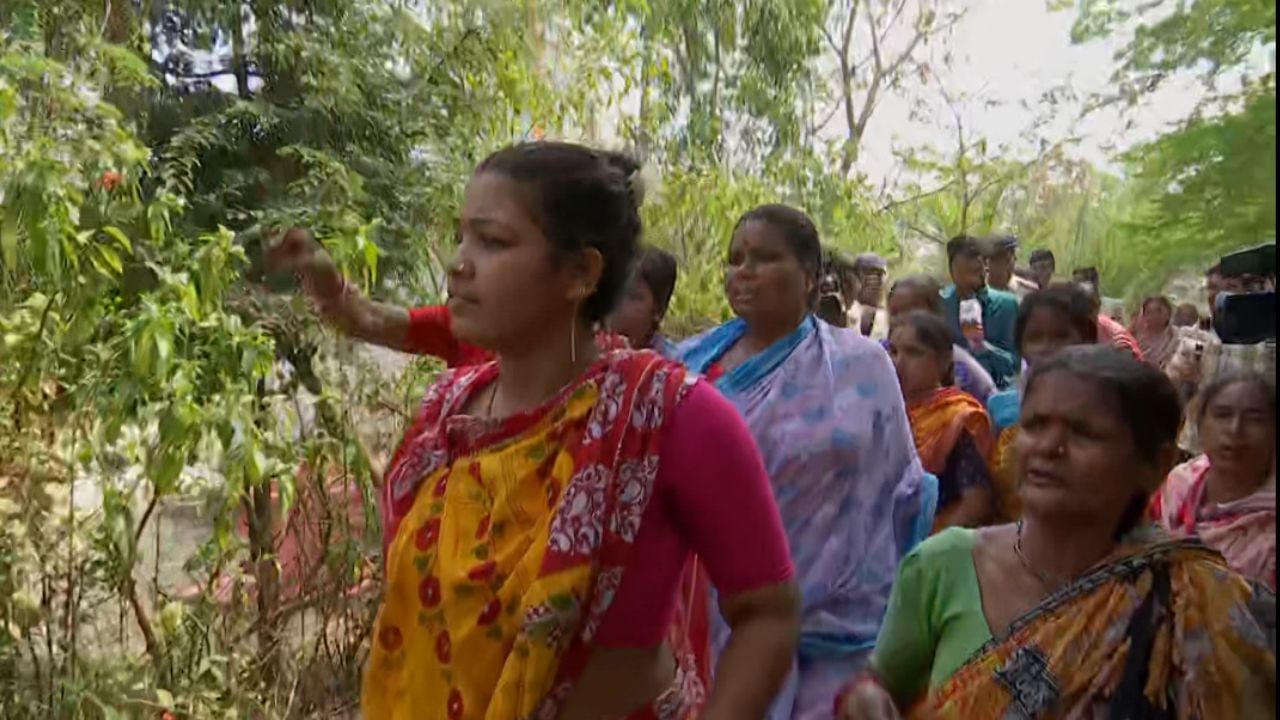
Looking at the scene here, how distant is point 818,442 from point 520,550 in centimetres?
150

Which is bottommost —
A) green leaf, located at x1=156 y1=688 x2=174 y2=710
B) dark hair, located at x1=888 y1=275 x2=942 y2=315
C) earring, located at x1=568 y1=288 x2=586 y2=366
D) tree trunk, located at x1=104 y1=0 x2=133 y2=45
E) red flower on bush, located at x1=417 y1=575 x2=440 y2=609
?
green leaf, located at x1=156 y1=688 x2=174 y2=710

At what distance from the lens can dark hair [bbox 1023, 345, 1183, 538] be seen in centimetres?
168

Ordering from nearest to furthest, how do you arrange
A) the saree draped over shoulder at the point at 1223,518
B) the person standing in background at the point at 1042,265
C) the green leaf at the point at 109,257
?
1. the saree draped over shoulder at the point at 1223,518
2. the green leaf at the point at 109,257
3. the person standing in background at the point at 1042,265

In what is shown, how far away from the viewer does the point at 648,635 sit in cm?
149

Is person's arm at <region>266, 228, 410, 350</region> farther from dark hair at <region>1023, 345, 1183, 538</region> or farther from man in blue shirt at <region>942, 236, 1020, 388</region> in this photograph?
man in blue shirt at <region>942, 236, 1020, 388</region>

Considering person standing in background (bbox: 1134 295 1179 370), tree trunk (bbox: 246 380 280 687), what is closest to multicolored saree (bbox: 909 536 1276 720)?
tree trunk (bbox: 246 380 280 687)

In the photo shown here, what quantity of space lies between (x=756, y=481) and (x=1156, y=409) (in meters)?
0.62

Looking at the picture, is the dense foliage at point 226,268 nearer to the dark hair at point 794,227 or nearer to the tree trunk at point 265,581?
the tree trunk at point 265,581

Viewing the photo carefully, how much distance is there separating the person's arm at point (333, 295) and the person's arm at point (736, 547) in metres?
0.73

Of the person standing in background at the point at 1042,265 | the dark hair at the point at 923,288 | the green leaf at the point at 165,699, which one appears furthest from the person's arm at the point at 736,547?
the person standing in background at the point at 1042,265

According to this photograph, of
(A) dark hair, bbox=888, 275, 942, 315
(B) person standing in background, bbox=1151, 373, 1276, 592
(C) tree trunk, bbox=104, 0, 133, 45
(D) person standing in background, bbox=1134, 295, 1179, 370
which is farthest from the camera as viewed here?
(D) person standing in background, bbox=1134, 295, 1179, 370

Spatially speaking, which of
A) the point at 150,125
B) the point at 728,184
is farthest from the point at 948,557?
the point at 728,184

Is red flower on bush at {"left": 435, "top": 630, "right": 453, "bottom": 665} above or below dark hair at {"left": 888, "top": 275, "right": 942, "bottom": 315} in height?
below

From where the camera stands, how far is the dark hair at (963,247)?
18.8 feet
